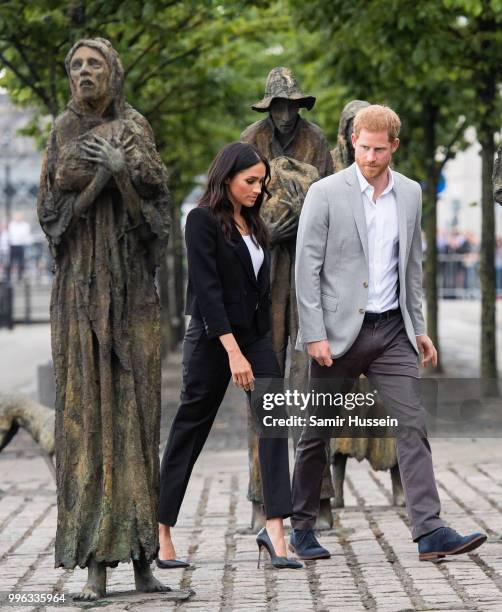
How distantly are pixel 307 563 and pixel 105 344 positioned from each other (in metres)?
1.57

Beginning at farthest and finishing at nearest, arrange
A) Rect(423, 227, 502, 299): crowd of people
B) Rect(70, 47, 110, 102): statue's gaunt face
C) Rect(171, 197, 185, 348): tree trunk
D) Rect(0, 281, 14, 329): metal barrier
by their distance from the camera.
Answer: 1. Rect(423, 227, 502, 299): crowd of people
2. Rect(0, 281, 14, 329): metal barrier
3. Rect(171, 197, 185, 348): tree trunk
4. Rect(70, 47, 110, 102): statue's gaunt face

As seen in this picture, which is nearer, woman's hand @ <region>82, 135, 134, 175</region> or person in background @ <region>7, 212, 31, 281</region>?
woman's hand @ <region>82, 135, 134, 175</region>

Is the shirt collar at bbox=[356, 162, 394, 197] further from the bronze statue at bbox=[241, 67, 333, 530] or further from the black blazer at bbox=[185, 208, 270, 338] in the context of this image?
the bronze statue at bbox=[241, 67, 333, 530]

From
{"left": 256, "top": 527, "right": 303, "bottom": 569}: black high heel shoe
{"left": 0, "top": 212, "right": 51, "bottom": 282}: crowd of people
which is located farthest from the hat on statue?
{"left": 0, "top": 212, "right": 51, "bottom": 282}: crowd of people

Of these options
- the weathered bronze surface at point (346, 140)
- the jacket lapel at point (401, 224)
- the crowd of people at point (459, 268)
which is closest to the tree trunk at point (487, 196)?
the weathered bronze surface at point (346, 140)

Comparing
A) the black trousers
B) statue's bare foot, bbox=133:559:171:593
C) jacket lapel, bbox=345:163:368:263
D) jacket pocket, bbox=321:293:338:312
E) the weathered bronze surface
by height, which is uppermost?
the weathered bronze surface

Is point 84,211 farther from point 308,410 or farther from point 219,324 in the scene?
point 308,410

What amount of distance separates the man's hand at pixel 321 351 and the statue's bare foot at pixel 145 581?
1205mm

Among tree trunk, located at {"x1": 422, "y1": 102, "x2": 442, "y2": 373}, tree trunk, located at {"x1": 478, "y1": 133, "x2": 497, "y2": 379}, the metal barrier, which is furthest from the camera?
the metal barrier

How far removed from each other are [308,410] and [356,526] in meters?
1.67

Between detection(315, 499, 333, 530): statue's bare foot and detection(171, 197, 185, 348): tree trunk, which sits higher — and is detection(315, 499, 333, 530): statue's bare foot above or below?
below

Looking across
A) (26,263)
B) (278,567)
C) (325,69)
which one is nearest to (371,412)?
(278,567)

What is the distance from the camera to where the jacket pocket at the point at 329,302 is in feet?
26.2

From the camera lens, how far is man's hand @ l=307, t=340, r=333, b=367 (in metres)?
7.96
